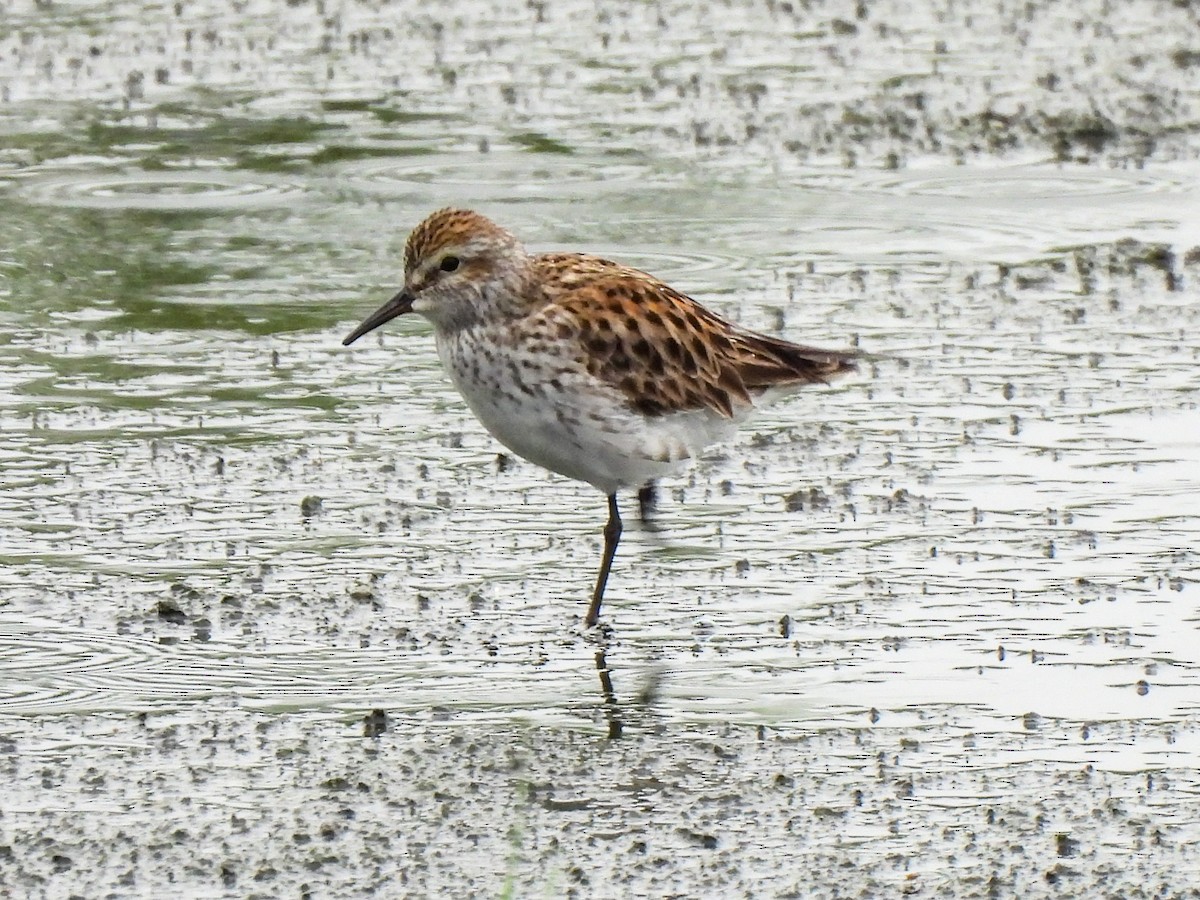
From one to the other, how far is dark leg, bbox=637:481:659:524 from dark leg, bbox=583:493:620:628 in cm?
48

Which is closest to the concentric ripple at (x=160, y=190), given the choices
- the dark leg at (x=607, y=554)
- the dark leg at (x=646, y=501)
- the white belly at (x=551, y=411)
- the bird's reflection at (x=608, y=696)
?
the dark leg at (x=646, y=501)

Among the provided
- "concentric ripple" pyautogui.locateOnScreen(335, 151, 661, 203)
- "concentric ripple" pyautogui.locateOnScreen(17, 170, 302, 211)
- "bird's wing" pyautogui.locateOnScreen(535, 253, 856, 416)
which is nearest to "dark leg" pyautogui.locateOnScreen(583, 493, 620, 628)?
"bird's wing" pyautogui.locateOnScreen(535, 253, 856, 416)

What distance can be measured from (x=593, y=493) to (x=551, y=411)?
1.26 m

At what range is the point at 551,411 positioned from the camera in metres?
7.51

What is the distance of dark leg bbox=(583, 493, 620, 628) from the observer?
743 centimetres

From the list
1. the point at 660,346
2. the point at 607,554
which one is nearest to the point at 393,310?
the point at 660,346

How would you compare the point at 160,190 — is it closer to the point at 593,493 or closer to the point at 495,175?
the point at 495,175

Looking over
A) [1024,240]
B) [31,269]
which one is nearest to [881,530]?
[1024,240]

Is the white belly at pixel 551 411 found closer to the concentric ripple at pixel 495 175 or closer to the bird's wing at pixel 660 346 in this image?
the bird's wing at pixel 660 346

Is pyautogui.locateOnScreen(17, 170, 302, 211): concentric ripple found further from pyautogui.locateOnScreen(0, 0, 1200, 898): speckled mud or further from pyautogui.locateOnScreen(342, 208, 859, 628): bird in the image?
pyautogui.locateOnScreen(342, 208, 859, 628): bird

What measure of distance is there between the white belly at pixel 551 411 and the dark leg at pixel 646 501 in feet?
1.95

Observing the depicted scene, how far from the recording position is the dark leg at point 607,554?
7.43m

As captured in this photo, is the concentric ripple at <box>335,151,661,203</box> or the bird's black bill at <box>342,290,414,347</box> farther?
the concentric ripple at <box>335,151,661,203</box>

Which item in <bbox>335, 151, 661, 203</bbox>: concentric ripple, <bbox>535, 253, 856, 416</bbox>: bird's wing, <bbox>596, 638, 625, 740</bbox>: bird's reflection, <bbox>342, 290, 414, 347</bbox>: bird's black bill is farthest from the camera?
<bbox>335, 151, 661, 203</bbox>: concentric ripple
